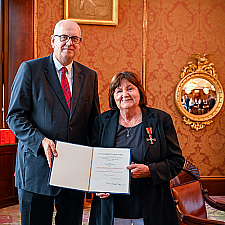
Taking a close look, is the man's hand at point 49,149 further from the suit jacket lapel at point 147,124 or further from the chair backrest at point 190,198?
the chair backrest at point 190,198

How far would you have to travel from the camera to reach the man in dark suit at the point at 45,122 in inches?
75.4

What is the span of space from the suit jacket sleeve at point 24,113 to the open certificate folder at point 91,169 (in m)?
0.17

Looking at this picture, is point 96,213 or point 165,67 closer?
point 96,213

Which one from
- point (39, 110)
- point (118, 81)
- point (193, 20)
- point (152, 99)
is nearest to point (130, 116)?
point (118, 81)

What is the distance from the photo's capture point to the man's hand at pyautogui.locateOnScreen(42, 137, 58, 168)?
1.79 m

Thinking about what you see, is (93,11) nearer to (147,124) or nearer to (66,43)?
(66,43)

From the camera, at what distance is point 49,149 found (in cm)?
179

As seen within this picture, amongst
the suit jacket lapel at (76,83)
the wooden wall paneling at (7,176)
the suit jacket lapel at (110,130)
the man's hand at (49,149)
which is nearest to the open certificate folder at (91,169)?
the man's hand at (49,149)

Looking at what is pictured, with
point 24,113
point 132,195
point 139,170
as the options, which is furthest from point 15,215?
point 139,170

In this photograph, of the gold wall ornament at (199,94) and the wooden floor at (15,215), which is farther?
the gold wall ornament at (199,94)

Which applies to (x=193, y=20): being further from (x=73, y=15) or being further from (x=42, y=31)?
(x=42, y=31)

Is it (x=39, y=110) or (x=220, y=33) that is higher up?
(x=220, y=33)

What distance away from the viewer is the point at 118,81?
2049 mm

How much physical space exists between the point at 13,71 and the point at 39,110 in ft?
9.87
